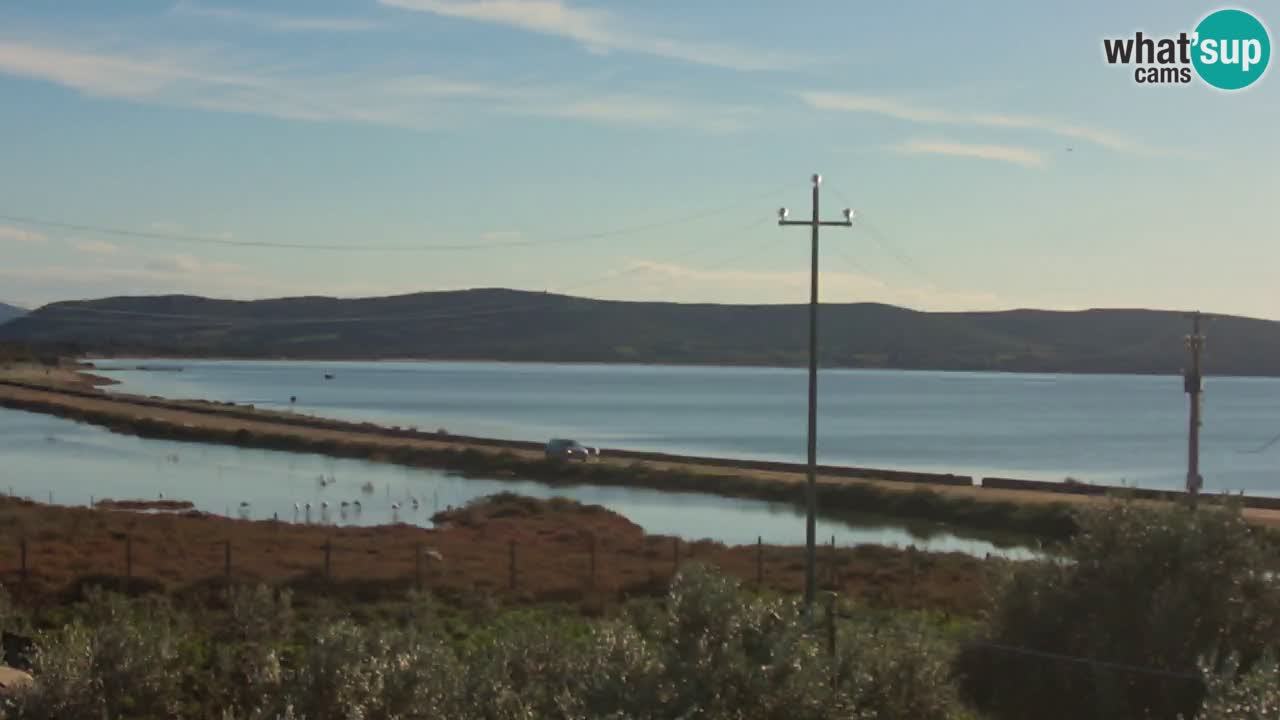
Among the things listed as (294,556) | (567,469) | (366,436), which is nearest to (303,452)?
(366,436)

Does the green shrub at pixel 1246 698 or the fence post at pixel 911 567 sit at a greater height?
the green shrub at pixel 1246 698

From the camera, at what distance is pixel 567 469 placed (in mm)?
81000

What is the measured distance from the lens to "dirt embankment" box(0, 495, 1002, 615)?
1289 inches

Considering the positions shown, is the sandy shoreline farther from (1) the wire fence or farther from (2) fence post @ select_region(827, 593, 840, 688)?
(2) fence post @ select_region(827, 593, 840, 688)

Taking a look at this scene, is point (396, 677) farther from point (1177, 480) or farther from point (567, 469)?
point (1177, 480)

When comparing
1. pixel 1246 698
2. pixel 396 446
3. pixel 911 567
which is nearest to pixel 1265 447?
pixel 396 446

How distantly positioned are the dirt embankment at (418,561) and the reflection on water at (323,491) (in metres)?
7.71

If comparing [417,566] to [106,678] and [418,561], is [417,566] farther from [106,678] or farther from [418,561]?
[106,678]

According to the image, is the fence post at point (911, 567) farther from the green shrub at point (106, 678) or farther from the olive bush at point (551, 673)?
the green shrub at point (106, 678)

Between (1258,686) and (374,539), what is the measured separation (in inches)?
1511

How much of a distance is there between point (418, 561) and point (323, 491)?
3268 centimetres

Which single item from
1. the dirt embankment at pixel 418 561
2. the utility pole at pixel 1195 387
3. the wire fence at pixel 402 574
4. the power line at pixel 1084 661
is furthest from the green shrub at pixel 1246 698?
the utility pole at pixel 1195 387

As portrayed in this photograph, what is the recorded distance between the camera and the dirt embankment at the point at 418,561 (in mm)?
32750

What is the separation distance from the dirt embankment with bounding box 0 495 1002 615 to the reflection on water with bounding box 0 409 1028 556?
25.3ft
